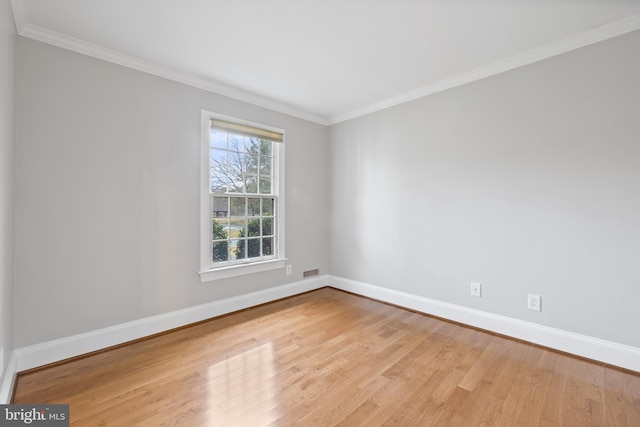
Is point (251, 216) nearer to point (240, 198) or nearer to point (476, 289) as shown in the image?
point (240, 198)

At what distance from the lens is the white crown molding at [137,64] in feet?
6.51

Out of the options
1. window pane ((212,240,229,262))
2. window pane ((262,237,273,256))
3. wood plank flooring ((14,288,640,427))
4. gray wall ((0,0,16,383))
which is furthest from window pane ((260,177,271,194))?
gray wall ((0,0,16,383))

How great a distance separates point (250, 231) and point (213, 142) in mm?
1069

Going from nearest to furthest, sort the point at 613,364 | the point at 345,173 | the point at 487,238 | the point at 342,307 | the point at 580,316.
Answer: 1. the point at 613,364
2. the point at 580,316
3. the point at 487,238
4. the point at 342,307
5. the point at 345,173

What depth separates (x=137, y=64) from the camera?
2441 mm

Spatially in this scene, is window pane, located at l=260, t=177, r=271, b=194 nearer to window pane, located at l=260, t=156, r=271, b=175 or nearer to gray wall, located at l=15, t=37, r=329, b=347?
window pane, located at l=260, t=156, r=271, b=175

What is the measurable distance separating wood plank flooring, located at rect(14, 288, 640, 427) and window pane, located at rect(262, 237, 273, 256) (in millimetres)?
1027

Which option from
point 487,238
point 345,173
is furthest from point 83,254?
point 487,238

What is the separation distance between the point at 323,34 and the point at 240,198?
186cm

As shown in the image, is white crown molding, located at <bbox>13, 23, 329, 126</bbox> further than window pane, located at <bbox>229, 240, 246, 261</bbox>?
No

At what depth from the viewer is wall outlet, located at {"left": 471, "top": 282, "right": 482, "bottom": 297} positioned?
2.69m

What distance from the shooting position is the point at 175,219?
2686mm

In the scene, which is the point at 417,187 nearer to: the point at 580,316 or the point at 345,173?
the point at 345,173

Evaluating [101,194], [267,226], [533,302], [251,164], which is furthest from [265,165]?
[533,302]
